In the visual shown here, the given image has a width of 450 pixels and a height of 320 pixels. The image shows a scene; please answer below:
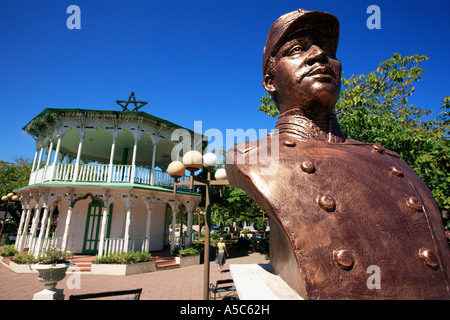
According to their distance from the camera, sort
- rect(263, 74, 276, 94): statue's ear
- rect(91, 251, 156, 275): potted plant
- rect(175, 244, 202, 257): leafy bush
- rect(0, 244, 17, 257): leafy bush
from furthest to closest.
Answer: rect(0, 244, 17, 257): leafy bush, rect(175, 244, 202, 257): leafy bush, rect(91, 251, 156, 275): potted plant, rect(263, 74, 276, 94): statue's ear

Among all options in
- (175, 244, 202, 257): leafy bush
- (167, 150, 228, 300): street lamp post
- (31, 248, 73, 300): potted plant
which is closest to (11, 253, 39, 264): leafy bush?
(175, 244, 202, 257): leafy bush

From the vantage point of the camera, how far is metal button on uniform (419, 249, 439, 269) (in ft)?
4.54

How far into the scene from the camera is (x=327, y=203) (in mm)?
1492

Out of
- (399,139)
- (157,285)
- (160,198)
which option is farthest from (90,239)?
(399,139)

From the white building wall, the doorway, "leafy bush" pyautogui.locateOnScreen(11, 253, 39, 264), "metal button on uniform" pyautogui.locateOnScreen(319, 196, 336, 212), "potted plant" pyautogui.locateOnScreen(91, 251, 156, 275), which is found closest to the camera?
"metal button on uniform" pyautogui.locateOnScreen(319, 196, 336, 212)

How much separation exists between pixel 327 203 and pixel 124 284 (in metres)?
10.5

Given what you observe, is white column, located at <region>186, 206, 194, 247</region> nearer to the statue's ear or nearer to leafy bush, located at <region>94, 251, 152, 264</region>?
leafy bush, located at <region>94, 251, 152, 264</region>

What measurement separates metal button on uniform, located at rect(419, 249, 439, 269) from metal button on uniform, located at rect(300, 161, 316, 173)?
2.54 ft

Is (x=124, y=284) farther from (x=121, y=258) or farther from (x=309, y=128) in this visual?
(x=309, y=128)

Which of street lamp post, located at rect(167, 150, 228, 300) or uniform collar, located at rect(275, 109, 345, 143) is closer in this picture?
uniform collar, located at rect(275, 109, 345, 143)

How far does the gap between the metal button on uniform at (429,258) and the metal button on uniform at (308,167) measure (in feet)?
2.54

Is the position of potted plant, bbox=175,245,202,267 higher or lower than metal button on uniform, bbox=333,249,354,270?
lower

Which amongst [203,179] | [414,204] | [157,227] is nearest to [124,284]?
[157,227]
